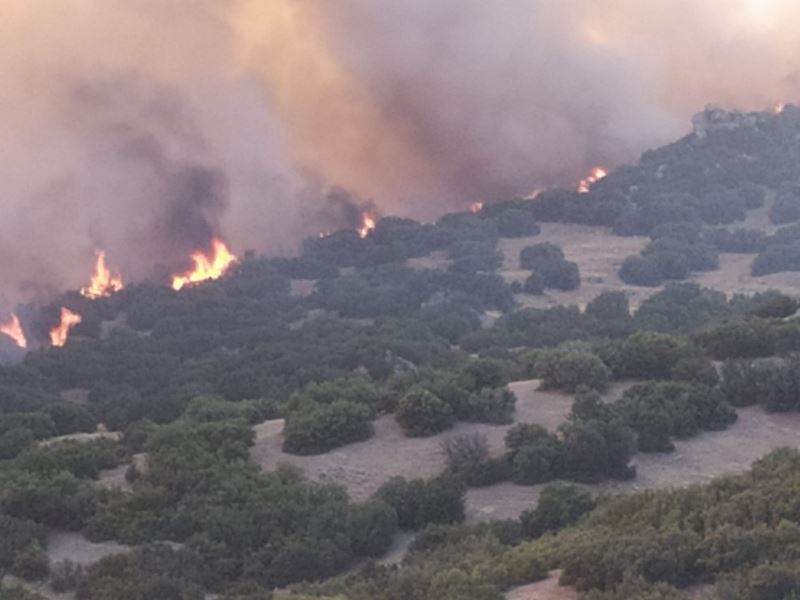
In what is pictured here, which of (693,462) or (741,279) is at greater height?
(741,279)

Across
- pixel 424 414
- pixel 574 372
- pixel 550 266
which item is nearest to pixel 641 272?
pixel 550 266

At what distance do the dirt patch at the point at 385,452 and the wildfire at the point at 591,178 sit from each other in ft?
157

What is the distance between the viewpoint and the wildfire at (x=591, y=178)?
8006 centimetres

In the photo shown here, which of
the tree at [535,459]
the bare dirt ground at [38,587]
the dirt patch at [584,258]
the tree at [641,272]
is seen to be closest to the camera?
the bare dirt ground at [38,587]

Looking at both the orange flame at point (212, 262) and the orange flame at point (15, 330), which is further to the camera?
the orange flame at point (212, 262)

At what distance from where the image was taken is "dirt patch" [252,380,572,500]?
95.5 feet

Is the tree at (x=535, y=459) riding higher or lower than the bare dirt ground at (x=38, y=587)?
higher

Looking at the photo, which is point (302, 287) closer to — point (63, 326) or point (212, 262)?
point (212, 262)

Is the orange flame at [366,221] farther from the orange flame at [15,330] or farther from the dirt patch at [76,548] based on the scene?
the dirt patch at [76,548]

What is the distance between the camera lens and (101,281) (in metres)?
65.6

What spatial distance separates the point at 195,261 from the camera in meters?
69.5

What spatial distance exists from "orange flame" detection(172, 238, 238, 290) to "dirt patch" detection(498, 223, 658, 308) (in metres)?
11.9

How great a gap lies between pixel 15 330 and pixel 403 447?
31653 mm

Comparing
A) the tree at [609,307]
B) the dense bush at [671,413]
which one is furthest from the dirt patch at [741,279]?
the dense bush at [671,413]
